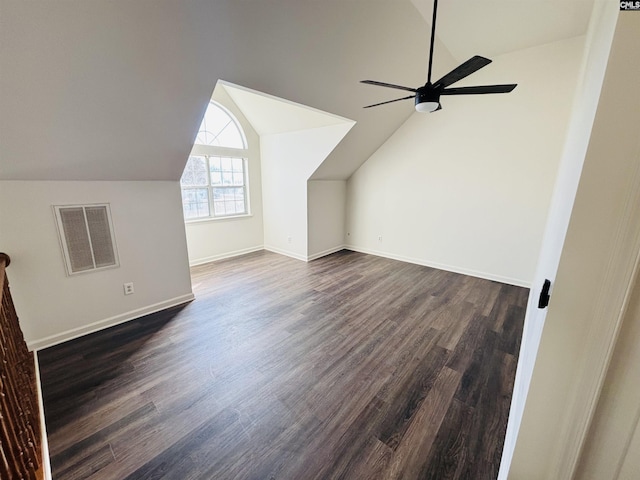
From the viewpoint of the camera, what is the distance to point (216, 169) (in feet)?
15.4

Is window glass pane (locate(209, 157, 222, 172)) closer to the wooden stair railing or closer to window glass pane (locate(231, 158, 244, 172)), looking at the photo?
window glass pane (locate(231, 158, 244, 172))

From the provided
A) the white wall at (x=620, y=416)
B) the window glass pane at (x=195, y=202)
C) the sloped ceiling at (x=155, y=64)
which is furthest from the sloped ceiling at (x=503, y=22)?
the window glass pane at (x=195, y=202)

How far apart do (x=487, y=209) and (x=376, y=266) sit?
190 cm

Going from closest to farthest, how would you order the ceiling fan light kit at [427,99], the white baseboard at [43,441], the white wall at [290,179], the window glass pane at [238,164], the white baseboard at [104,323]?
the white baseboard at [43,441] → the ceiling fan light kit at [427,99] → the white baseboard at [104,323] → the white wall at [290,179] → the window glass pane at [238,164]

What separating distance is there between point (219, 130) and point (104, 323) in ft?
11.2

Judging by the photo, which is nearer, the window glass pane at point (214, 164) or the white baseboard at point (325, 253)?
the window glass pane at point (214, 164)

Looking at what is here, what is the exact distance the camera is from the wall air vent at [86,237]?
7.79 feet

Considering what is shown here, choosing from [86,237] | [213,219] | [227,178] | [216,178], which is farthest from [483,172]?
[86,237]

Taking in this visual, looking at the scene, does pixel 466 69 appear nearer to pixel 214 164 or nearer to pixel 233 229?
pixel 214 164

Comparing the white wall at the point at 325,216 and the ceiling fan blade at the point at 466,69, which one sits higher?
the ceiling fan blade at the point at 466,69

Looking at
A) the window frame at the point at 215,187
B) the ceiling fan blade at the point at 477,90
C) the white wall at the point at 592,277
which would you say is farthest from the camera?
the window frame at the point at 215,187

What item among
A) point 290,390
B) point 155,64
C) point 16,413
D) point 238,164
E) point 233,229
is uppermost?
point 155,64

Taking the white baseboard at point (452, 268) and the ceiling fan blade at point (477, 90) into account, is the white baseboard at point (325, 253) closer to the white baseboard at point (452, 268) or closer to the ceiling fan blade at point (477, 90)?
the white baseboard at point (452, 268)

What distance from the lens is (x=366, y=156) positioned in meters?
4.85
